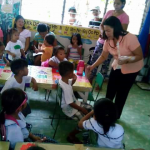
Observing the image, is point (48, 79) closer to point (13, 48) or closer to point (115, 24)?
point (115, 24)

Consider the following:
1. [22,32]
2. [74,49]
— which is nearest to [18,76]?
[22,32]

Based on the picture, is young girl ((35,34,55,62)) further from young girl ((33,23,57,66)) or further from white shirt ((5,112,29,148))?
white shirt ((5,112,29,148))

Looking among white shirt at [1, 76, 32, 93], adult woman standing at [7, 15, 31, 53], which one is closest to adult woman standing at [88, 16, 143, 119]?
white shirt at [1, 76, 32, 93]

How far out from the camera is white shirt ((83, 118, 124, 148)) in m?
1.46

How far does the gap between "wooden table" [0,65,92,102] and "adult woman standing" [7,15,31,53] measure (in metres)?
1.50

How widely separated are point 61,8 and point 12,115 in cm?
334

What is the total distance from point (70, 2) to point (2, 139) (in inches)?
141

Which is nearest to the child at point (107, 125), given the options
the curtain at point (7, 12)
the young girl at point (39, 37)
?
the young girl at point (39, 37)

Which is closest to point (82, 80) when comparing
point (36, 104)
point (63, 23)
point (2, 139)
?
point (36, 104)

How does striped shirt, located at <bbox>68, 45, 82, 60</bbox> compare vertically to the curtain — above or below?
below

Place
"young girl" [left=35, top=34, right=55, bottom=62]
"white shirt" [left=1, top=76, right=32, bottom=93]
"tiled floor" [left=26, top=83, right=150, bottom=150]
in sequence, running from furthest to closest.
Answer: "young girl" [left=35, top=34, right=55, bottom=62]
"tiled floor" [left=26, top=83, right=150, bottom=150]
"white shirt" [left=1, top=76, right=32, bottom=93]

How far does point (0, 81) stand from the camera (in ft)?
7.00

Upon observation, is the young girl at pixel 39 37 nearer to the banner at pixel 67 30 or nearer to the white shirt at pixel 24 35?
→ the white shirt at pixel 24 35

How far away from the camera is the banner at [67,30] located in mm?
4110
